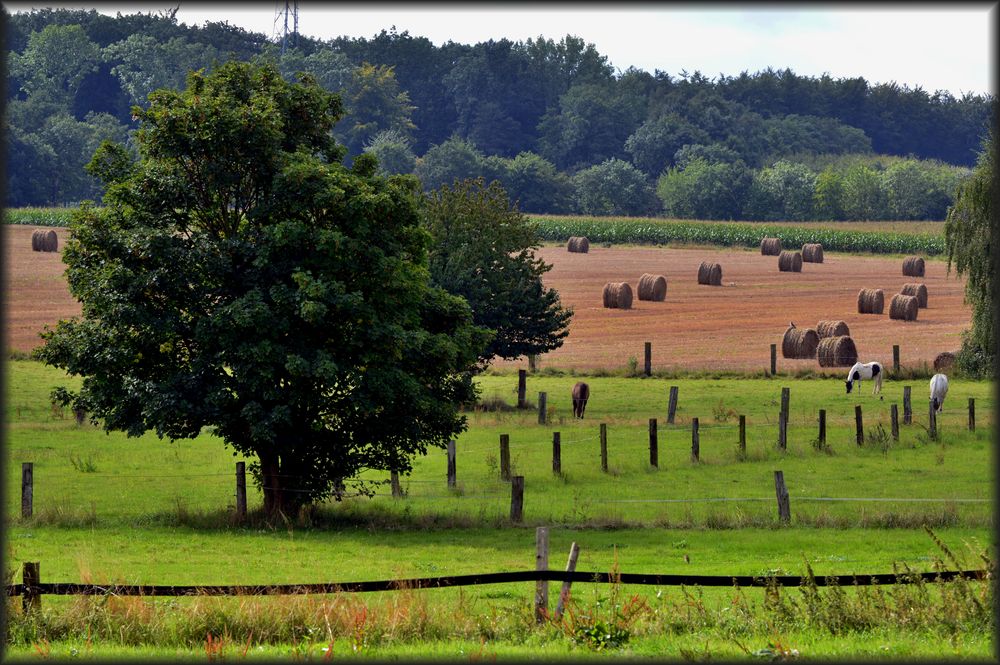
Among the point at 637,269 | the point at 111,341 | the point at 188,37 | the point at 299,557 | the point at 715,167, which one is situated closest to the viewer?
the point at 299,557

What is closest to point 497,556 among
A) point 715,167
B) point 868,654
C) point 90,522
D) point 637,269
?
point 90,522

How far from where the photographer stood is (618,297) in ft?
235

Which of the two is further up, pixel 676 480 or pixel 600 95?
pixel 600 95

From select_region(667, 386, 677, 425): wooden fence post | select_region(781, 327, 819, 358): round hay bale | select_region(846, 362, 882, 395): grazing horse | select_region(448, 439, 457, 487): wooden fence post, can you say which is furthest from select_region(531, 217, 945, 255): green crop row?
select_region(448, 439, 457, 487): wooden fence post

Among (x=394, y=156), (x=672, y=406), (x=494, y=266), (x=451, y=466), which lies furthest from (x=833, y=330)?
(x=394, y=156)

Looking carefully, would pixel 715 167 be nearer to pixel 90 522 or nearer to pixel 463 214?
pixel 463 214

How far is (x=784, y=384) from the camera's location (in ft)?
155

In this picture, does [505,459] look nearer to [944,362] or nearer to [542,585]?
[542,585]

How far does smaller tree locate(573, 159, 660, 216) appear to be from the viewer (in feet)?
518

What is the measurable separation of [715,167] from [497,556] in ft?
451

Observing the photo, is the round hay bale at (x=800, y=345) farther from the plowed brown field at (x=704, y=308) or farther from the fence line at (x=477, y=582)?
the fence line at (x=477, y=582)

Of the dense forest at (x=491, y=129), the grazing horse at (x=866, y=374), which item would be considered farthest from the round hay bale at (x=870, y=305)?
the dense forest at (x=491, y=129)

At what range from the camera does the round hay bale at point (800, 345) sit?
54.2 meters

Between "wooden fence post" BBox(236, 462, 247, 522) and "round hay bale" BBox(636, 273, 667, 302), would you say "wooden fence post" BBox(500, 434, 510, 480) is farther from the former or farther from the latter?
"round hay bale" BBox(636, 273, 667, 302)
